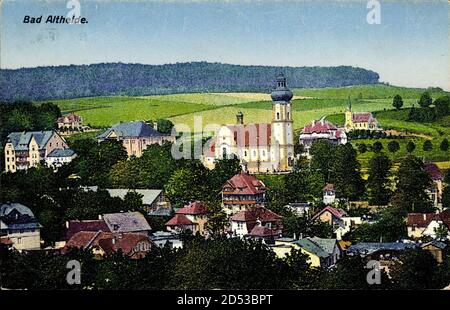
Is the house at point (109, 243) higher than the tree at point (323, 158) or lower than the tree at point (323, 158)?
lower

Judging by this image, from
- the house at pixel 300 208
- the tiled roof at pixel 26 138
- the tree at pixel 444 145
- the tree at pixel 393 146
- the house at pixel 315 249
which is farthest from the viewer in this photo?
the house at pixel 300 208

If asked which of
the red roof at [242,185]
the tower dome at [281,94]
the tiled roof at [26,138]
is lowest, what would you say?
the red roof at [242,185]

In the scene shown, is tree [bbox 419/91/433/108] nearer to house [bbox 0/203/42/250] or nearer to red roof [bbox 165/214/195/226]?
red roof [bbox 165/214/195/226]

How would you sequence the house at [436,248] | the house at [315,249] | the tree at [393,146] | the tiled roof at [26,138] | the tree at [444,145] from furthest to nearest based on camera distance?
the tree at [393,146] → the tiled roof at [26,138] → the tree at [444,145] → the house at [315,249] → the house at [436,248]

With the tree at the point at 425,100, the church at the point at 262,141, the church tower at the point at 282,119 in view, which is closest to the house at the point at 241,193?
the church at the point at 262,141

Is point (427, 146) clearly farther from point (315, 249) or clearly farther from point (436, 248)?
point (315, 249)

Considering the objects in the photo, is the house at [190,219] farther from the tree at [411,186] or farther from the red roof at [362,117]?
the tree at [411,186]
